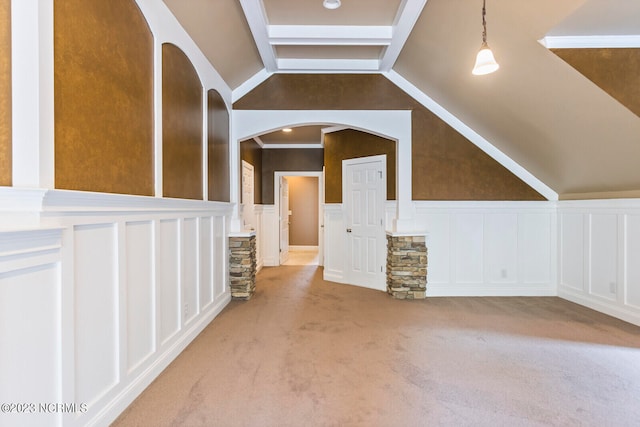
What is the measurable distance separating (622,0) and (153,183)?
10.7 ft

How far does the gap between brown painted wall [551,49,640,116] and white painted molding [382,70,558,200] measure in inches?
75.1

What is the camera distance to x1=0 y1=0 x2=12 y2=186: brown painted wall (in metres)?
1.32

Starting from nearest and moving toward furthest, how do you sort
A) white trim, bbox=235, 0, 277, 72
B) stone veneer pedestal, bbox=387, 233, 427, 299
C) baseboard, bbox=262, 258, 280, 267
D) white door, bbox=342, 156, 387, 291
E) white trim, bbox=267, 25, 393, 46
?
white trim, bbox=235, 0, 277, 72 → white trim, bbox=267, 25, 393, 46 → stone veneer pedestal, bbox=387, 233, 427, 299 → white door, bbox=342, 156, 387, 291 → baseboard, bbox=262, 258, 280, 267

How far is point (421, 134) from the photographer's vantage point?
4.55m

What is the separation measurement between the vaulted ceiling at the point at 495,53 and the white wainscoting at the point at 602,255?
0.69 ft

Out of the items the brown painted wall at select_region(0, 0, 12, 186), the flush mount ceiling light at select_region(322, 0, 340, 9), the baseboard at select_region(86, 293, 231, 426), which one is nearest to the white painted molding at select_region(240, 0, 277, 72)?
the flush mount ceiling light at select_region(322, 0, 340, 9)

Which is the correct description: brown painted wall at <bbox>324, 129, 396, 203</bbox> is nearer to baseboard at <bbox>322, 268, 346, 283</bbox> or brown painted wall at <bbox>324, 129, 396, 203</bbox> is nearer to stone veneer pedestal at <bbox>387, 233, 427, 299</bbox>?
stone veneer pedestal at <bbox>387, 233, 427, 299</bbox>

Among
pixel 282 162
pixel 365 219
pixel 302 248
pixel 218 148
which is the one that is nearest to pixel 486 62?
pixel 218 148

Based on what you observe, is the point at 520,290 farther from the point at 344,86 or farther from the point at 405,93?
the point at 344,86

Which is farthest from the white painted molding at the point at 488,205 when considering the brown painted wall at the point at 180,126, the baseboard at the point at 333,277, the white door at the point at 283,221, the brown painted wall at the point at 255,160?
the white door at the point at 283,221

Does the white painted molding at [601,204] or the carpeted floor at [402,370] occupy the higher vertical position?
the white painted molding at [601,204]

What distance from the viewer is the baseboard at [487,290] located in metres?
4.57

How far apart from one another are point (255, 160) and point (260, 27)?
351cm

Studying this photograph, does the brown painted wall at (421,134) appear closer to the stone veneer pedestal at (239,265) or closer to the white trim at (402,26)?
the white trim at (402,26)
